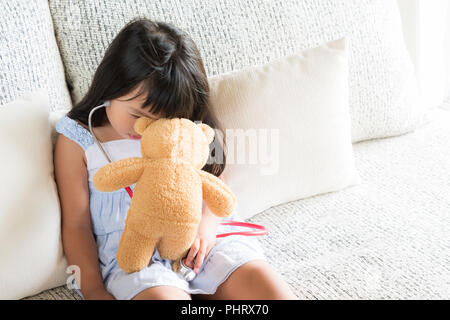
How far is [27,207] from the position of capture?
0.85m

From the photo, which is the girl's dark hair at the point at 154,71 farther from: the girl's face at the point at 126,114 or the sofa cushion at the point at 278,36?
the sofa cushion at the point at 278,36

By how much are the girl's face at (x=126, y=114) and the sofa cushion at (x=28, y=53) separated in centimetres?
18

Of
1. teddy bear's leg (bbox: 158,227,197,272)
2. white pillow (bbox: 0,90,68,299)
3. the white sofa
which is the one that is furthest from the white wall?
white pillow (bbox: 0,90,68,299)

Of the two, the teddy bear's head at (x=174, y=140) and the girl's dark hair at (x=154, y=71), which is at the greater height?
the girl's dark hair at (x=154, y=71)

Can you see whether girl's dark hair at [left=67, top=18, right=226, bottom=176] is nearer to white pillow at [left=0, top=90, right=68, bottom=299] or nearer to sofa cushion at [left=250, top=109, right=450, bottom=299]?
white pillow at [left=0, top=90, right=68, bottom=299]

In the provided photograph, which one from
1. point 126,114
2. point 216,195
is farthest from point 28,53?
point 216,195

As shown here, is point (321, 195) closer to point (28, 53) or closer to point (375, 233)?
point (375, 233)

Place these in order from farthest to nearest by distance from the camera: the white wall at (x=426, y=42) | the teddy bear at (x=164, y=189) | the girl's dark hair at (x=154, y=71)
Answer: the white wall at (x=426, y=42) < the girl's dark hair at (x=154, y=71) < the teddy bear at (x=164, y=189)

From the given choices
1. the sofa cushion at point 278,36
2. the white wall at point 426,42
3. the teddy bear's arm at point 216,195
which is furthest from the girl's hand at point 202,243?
the white wall at point 426,42

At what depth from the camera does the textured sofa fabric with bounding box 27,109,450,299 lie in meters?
0.90

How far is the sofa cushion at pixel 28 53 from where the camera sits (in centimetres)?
96

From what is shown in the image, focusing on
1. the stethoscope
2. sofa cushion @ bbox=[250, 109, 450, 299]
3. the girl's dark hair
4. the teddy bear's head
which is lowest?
sofa cushion @ bbox=[250, 109, 450, 299]

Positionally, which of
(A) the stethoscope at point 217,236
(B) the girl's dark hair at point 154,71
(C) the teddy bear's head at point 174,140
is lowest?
(A) the stethoscope at point 217,236
